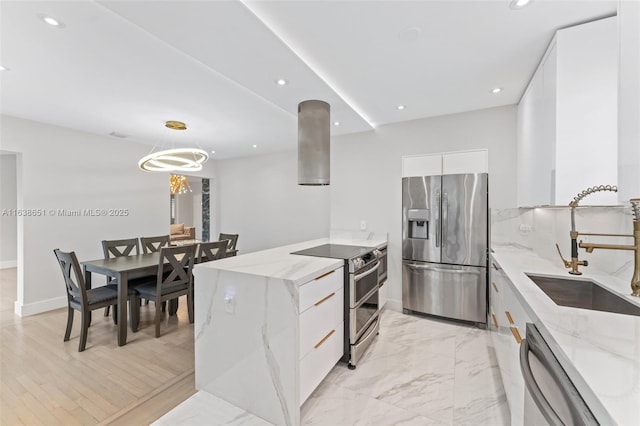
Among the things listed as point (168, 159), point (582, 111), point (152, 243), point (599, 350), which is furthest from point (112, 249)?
point (582, 111)

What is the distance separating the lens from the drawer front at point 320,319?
5.60 feet

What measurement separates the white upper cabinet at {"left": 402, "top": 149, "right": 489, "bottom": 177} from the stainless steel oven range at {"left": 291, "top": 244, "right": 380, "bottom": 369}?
5.04ft

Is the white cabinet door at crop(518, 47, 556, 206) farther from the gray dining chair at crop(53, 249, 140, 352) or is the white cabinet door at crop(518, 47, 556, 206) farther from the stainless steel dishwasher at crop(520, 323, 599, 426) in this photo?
the gray dining chair at crop(53, 249, 140, 352)

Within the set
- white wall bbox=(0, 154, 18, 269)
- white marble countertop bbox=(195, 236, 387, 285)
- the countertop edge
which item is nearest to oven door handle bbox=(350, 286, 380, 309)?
white marble countertop bbox=(195, 236, 387, 285)

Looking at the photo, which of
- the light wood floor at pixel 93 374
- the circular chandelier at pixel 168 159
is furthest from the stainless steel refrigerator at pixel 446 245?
the circular chandelier at pixel 168 159

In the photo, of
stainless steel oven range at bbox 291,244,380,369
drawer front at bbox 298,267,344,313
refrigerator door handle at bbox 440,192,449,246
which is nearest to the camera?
drawer front at bbox 298,267,344,313

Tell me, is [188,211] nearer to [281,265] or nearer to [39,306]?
[39,306]

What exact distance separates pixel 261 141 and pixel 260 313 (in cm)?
369

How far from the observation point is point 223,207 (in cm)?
643

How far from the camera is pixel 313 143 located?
2.53 m

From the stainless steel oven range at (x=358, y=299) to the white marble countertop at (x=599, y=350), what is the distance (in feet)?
3.70

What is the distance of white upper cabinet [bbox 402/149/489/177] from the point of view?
322 centimetres

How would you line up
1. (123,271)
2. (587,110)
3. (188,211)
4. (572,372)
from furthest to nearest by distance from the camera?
1. (188,211)
2. (123,271)
3. (587,110)
4. (572,372)

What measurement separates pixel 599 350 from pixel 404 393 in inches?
57.5
